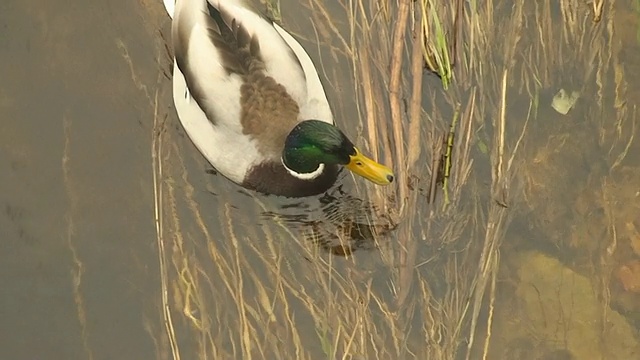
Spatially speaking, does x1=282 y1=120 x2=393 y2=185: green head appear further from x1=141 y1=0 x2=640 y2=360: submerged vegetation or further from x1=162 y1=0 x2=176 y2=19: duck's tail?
x1=162 y1=0 x2=176 y2=19: duck's tail

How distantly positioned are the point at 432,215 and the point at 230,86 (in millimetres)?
771

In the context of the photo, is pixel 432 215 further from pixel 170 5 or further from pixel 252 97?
pixel 170 5

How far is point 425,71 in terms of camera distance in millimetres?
2777

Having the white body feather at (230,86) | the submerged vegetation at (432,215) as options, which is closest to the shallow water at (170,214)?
the submerged vegetation at (432,215)

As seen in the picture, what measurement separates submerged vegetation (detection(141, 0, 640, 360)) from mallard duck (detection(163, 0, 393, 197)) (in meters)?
0.23

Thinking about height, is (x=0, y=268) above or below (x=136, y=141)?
below

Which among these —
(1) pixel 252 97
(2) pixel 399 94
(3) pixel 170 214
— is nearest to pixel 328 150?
(1) pixel 252 97

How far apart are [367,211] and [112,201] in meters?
0.83

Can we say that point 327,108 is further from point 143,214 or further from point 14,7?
point 14,7

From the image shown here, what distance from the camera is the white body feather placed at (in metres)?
2.38

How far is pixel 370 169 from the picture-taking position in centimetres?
241

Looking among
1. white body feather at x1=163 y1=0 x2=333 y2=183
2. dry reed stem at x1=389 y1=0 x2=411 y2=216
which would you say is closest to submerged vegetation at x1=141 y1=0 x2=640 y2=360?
dry reed stem at x1=389 y1=0 x2=411 y2=216

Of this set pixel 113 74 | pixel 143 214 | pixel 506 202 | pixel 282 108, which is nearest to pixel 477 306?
pixel 506 202

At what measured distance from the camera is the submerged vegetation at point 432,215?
8.52ft
